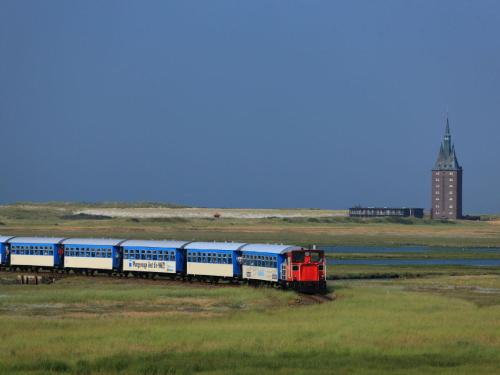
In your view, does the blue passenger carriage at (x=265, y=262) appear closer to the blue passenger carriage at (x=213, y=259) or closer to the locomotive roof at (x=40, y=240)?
the blue passenger carriage at (x=213, y=259)

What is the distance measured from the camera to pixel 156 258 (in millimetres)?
76688

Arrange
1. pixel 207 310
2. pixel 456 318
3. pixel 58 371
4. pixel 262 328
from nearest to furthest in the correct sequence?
pixel 58 371
pixel 262 328
pixel 456 318
pixel 207 310

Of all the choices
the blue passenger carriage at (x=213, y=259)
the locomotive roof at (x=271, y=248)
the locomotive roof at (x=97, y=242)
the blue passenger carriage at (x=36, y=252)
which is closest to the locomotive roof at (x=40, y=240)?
the blue passenger carriage at (x=36, y=252)

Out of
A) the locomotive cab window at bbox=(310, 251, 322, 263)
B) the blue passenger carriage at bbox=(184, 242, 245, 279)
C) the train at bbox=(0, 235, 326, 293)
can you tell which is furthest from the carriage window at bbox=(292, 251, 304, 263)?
the blue passenger carriage at bbox=(184, 242, 245, 279)

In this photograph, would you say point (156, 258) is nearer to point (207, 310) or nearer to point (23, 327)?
point (207, 310)

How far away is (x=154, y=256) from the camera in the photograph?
76.9 metres

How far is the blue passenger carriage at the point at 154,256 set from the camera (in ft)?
245

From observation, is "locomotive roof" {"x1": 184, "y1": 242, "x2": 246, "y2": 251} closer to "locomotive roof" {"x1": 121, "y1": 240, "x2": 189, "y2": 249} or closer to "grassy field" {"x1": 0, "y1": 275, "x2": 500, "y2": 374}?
"locomotive roof" {"x1": 121, "y1": 240, "x2": 189, "y2": 249}

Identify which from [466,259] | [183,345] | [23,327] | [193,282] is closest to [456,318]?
[183,345]

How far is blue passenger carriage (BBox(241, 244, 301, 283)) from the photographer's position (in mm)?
63806

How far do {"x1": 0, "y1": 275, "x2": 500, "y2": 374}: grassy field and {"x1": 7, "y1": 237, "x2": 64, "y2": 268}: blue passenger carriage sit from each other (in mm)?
17614

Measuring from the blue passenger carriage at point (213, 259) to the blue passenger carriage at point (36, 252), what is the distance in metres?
14.5

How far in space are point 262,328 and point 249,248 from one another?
22.5 metres

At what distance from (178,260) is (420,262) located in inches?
1623
